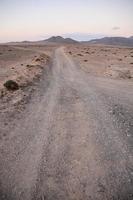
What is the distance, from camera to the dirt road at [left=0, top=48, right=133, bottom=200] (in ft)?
18.1

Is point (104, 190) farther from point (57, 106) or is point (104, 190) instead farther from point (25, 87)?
point (25, 87)

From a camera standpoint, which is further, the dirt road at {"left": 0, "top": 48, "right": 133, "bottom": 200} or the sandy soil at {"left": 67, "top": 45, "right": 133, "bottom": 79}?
the sandy soil at {"left": 67, "top": 45, "right": 133, "bottom": 79}

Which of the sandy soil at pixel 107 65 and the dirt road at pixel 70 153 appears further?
the sandy soil at pixel 107 65

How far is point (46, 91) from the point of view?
1466cm

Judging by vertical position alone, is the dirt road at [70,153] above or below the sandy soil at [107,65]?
above

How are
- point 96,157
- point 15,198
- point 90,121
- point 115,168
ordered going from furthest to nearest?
1. point 90,121
2. point 96,157
3. point 115,168
4. point 15,198

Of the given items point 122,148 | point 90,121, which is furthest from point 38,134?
point 122,148

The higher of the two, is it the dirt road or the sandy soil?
the dirt road

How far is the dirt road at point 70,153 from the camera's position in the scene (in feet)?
18.1

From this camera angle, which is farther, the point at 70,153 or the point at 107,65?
the point at 107,65

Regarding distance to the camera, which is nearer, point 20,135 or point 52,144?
point 52,144

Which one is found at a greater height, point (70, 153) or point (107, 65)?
point (70, 153)

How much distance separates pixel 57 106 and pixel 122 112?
11.2 ft

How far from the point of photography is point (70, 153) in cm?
711
